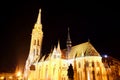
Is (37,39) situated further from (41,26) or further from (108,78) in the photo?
(108,78)

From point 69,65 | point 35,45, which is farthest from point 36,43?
point 69,65

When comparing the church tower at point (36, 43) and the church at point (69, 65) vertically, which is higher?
the church tower at point (36, 43)

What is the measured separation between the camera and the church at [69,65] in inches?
2067

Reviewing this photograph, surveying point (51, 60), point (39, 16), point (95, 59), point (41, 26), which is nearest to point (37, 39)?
point (41, 26)

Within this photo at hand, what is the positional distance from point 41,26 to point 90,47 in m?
31.8

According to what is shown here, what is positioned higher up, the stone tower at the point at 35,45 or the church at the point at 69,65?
the stone tower at the point at 35,45

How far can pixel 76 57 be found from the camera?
5791 centimetres

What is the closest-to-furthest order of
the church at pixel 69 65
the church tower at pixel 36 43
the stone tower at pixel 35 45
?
the church at pixel 69 65, the stone tower at pixel 35 45, the church tower at pixel 36 43

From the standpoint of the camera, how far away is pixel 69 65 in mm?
52312

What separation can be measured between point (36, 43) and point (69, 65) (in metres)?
29.4

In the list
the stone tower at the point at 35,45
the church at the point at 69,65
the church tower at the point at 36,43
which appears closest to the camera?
the church at the point at 69,65

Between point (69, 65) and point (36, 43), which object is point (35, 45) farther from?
point (69, 65)

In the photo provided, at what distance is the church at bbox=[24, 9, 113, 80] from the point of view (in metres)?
52.5

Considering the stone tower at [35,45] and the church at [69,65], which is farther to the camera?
the stone tower at [35,45]
